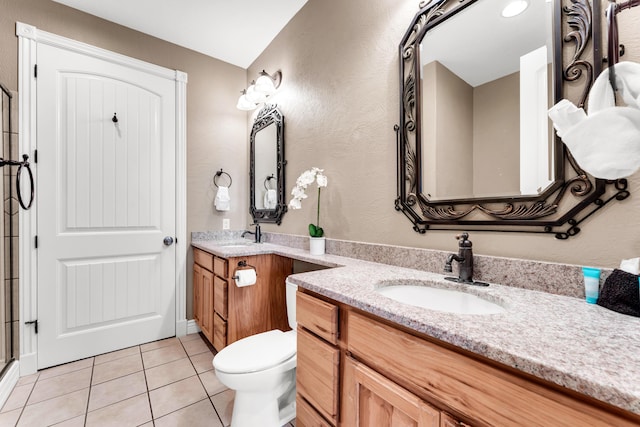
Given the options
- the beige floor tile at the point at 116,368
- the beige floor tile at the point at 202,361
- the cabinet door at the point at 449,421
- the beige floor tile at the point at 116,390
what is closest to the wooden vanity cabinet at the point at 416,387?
the cabinet door at the point at 449,421

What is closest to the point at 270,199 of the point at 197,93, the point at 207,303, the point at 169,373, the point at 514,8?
the point at 207,303

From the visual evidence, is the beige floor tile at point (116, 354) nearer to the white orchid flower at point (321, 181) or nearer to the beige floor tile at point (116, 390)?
the beige floor tile at point (116, 390)

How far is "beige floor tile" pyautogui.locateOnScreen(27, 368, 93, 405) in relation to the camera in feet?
5.29

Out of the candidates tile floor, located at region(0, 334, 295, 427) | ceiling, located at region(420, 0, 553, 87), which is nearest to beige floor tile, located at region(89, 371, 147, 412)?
tile floor, located at region(0, 334, 295, 427)

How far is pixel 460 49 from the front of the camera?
1.17 metres

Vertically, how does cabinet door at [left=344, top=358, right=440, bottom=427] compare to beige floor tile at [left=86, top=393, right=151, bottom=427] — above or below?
above

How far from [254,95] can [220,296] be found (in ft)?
5.59

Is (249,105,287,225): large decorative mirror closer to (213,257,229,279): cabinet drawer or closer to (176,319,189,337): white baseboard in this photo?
(213,257,229,279): cabinet drawer

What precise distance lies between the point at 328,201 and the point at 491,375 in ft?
4.55

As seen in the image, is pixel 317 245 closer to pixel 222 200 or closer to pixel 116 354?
pixel 222 200

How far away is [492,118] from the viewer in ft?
3.48

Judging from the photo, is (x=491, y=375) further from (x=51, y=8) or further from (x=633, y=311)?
(x=51, y=8)

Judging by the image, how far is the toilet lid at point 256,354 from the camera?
47.0 inches

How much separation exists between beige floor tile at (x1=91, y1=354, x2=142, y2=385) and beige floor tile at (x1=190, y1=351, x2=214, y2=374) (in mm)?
356
